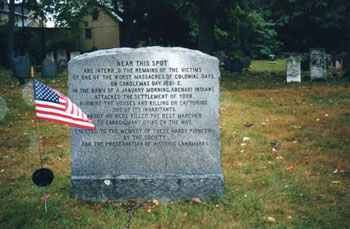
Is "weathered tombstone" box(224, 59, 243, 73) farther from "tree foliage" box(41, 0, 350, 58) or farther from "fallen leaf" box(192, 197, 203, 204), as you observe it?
"fallen leaf" box(192, 197, 203, 204)

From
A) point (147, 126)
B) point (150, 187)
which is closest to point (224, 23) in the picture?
point (147, 126)

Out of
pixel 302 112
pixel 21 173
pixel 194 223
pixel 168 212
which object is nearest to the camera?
pixel 194 223

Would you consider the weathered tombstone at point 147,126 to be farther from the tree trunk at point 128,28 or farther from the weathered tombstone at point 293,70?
the tree trunk at point 128,28

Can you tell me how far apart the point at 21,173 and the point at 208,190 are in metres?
3.27

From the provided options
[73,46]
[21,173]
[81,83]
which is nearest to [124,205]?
[81,83]

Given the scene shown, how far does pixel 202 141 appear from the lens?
5156mm

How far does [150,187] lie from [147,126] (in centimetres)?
87

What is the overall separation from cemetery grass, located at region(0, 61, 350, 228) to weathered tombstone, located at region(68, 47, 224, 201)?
265 mm

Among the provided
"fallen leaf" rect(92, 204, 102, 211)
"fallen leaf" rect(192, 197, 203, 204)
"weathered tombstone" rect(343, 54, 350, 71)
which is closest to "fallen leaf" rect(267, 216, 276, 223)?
"fallen leaf" rect(192, 197, 203, 204)

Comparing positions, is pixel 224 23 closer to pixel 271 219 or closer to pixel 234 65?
pixel 234 65

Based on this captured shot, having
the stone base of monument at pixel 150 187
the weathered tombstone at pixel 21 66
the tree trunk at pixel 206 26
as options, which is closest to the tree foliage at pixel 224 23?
the tree trunk at pixel 206 26

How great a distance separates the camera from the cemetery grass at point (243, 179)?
14.9 ft

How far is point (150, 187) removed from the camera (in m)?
5.21

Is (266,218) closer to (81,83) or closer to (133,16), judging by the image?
(81,83)
